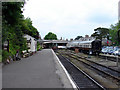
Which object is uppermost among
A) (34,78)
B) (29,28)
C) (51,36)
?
(51,36)

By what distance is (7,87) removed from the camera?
19.7ft

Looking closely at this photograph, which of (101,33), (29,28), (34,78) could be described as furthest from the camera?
(101,33)

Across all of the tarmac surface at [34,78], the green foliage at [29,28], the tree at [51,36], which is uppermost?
the tree at [51,36]

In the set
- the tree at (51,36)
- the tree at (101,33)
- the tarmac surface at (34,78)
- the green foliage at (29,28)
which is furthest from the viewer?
the tree at (51,36)

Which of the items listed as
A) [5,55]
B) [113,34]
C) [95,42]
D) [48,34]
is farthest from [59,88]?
[48,34]

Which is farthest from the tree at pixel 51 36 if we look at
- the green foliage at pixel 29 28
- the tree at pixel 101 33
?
the green foliage at pixel 29 28

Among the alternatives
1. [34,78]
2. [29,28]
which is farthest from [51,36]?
[34,78]

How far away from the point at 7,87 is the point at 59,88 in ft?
7.04

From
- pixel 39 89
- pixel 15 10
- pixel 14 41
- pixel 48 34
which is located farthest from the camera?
pixel 48 34

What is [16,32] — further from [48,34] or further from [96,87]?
[48,34]

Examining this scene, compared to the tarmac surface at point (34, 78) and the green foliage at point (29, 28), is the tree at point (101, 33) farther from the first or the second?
the tarmac surface at point (34, 78)

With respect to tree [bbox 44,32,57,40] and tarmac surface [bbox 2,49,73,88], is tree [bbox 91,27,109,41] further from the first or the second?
tarmac surface [bbox 2,49,73,88]

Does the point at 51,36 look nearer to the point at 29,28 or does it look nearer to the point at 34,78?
the point at 29,28

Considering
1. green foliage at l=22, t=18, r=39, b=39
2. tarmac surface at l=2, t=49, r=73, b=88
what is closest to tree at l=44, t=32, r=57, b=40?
green foliage at l=22, t=18, r=39, b=39
